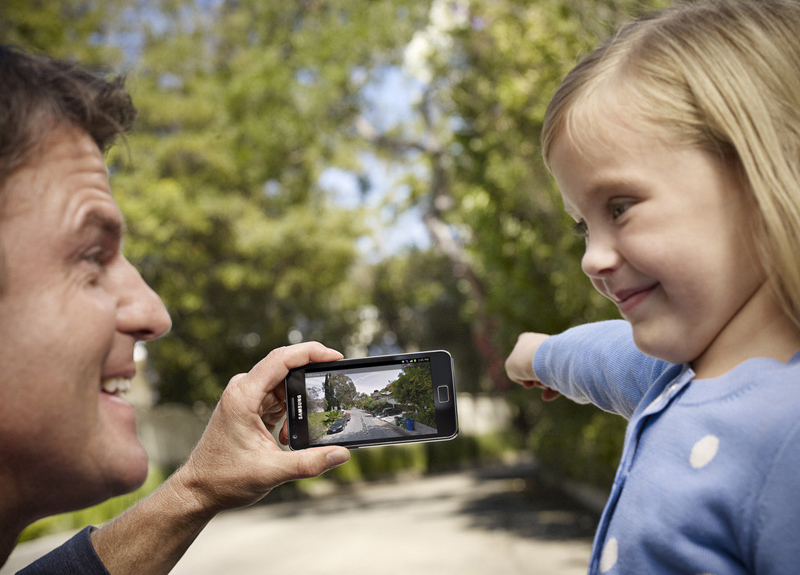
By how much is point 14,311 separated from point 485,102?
5.75 metres

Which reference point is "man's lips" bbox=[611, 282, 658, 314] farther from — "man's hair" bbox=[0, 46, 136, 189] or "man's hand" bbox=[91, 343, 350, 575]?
"man's hair" bbox=[0, 46, 136, 189]

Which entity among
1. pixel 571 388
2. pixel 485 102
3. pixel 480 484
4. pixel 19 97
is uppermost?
pixel 485 102

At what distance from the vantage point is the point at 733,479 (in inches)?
31.8

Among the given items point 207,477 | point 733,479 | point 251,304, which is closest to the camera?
point 733,479

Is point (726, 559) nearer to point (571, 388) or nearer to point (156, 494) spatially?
point (571, 388)

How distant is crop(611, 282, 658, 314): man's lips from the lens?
3.15 ft

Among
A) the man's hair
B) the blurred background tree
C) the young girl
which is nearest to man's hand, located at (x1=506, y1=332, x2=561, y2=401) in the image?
the young girl

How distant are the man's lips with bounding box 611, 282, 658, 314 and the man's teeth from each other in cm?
84

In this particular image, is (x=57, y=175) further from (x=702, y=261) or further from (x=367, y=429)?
(x=702, y=261)

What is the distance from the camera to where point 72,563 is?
4.48 ft

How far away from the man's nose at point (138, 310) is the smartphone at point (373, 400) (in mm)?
320

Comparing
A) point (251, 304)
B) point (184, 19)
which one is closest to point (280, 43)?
point (184, 19)

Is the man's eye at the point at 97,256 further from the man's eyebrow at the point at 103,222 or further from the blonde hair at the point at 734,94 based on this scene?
the blonde hair at the point at 734,94

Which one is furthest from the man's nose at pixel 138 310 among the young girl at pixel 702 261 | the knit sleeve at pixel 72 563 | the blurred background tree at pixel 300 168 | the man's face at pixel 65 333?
the blurred background tree at pixel 300 168
